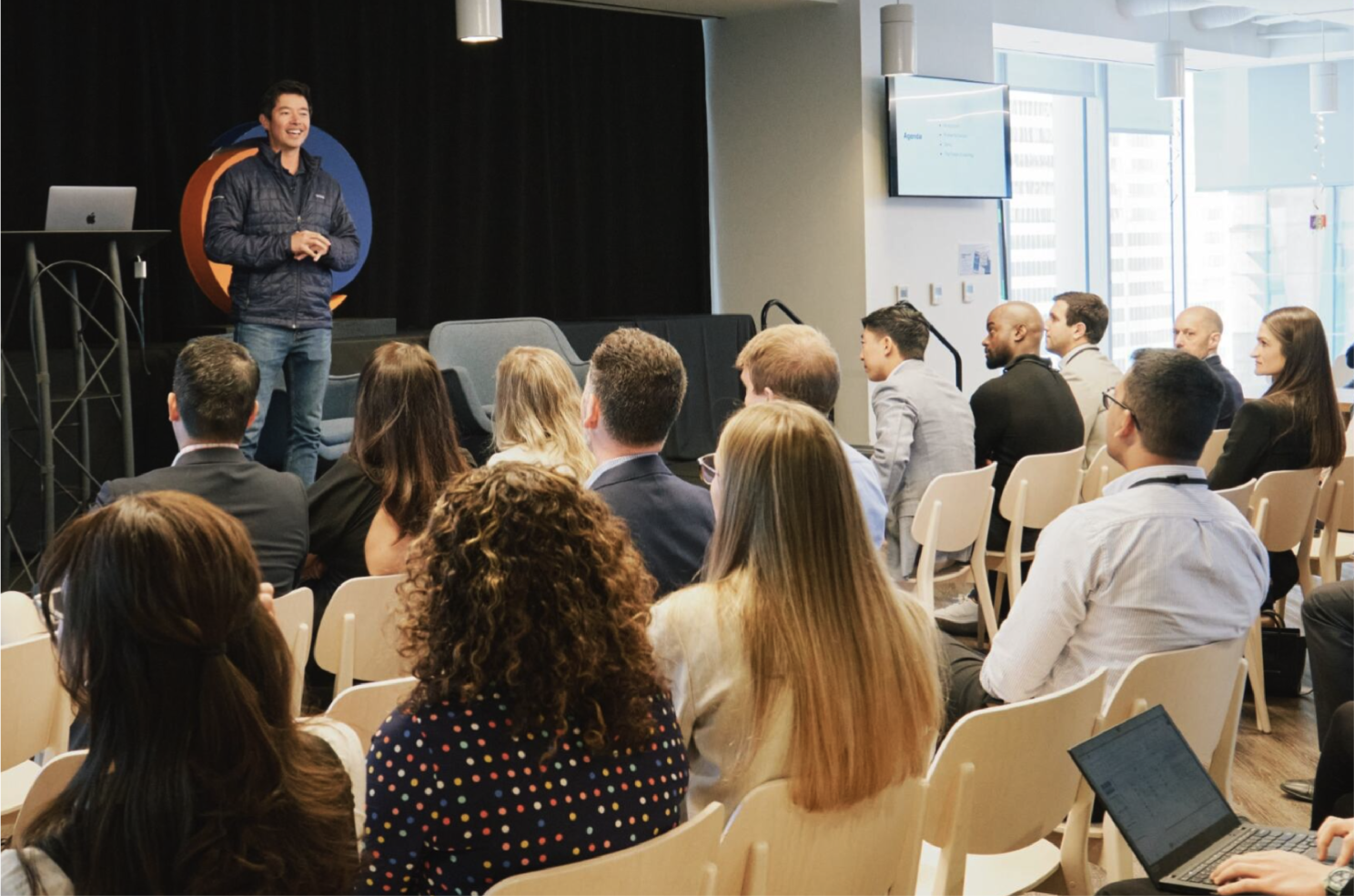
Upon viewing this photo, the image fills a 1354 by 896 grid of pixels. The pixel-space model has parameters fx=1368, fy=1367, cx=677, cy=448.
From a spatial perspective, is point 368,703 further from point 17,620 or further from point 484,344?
point 484,344

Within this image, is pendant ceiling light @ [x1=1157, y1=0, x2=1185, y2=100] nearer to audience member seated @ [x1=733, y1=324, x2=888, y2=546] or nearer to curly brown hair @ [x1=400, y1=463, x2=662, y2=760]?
audience member seated @ [x1=733, y1=324, x2=888, y2=546]

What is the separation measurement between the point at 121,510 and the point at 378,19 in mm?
6743

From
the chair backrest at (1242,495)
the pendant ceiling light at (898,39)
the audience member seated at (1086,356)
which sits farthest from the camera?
the pendant ceiling light at (898,39)

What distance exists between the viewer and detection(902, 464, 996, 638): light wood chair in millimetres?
4301

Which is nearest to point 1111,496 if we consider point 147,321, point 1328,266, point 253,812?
point 253,812

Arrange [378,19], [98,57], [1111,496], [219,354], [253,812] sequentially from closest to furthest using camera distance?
[253,812]
[1111,496]
[219,354]
[98,57]
[378,19]

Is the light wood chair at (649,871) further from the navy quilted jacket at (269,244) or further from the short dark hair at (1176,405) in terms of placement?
the navy quilted jacket at (269,244)

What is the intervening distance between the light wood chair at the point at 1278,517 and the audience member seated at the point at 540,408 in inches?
82.9

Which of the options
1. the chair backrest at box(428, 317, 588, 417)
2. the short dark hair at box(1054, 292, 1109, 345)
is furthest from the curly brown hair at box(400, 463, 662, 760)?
the chair backrest at box(428, 317, 588, 417)

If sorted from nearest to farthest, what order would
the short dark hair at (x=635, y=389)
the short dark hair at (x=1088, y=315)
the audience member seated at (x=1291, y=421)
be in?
the short dark hair at (x=635, y=389) < the audience member seated at (x=1291, y=421) < the short dark hair at (x=1088, y=315)

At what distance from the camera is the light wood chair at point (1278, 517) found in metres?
4.16

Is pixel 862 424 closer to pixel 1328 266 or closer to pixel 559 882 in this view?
pixel 1328 266

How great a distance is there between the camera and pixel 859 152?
8.11 metres

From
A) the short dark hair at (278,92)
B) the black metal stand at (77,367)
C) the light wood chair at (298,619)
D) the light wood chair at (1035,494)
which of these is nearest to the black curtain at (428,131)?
the black metal stand at (77,367)
